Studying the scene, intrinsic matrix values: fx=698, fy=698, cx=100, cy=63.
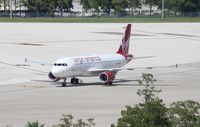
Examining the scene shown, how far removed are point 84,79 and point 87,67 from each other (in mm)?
6832

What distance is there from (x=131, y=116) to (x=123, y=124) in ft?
1.05

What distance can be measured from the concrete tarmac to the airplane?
0.97 metres

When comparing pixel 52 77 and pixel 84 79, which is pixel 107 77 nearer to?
pixel 52 77

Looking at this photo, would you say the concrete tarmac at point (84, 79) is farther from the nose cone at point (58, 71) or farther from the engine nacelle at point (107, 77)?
the nose cone at point (58, 71)

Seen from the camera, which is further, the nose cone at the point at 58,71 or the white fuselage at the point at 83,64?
the white fuselage at the point at 83,64

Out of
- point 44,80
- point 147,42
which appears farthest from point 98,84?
point 147,42

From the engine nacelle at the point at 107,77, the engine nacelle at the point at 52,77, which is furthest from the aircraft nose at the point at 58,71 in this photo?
the engine nacelle at the point at 107,77

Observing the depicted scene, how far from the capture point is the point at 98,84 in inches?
2425

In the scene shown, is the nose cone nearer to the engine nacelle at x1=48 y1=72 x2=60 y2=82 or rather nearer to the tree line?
the engine nacelle at x1=48 y1=72 x2=60 y2=82

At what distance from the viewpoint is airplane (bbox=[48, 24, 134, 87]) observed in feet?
188

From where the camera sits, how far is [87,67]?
59.2 metres

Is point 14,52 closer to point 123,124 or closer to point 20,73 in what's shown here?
point 20,73

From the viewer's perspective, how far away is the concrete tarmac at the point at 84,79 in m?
44.8

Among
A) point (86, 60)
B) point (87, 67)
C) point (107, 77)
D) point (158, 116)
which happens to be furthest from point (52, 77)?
point (158, 116)
